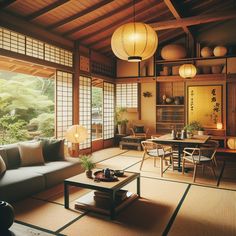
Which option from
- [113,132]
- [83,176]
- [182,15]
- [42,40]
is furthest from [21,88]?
[83,176]

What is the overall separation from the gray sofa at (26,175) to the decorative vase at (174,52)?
15.2 ft

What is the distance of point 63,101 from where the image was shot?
5918mm

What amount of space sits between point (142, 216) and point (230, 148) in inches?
176

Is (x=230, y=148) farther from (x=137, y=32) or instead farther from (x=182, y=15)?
(x=137, y=32)

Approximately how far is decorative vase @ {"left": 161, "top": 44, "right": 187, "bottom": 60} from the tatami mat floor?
13.6ft

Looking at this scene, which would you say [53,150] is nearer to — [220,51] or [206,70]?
[206,70]

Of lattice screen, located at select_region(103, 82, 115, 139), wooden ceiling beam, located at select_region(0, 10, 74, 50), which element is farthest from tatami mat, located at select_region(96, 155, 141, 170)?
wooden ceiling beam, located at select_region(0, 10, 74, 50)

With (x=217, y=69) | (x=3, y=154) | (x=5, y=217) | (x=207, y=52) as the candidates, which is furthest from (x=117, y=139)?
(x=5, y=217)

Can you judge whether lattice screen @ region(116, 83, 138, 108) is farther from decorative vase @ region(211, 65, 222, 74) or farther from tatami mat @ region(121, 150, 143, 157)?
decorative vase @ region(211, 65, 222, 74)

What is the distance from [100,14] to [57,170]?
3.47 metres

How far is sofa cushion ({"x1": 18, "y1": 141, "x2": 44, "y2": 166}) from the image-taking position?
3.86m

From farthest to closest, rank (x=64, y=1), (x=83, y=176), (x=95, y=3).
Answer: (x=95, y=3), (x=64, y=1), (x=83, y=176)

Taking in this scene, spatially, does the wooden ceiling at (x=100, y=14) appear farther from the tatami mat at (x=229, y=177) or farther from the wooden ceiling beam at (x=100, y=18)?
the tatami mat at (x=229, y=177)

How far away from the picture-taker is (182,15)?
231 inches
